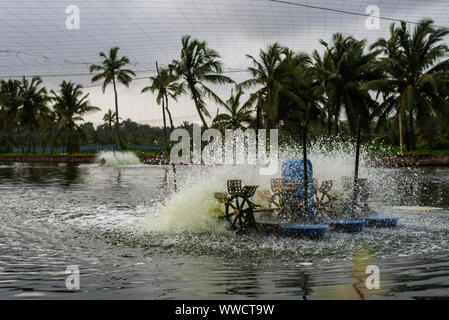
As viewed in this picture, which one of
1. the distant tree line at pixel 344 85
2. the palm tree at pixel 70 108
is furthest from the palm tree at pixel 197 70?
the palm tree at pixel 70 108

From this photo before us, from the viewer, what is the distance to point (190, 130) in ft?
268

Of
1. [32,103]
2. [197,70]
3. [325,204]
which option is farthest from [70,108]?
[325,204]

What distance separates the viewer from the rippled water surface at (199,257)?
6.36m

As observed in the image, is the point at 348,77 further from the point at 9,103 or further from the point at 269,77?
the point at 9,103

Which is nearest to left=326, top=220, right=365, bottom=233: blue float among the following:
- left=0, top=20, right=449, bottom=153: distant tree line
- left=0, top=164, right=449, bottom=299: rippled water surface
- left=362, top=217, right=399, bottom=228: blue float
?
left=0, top=164, right=449, bottom=299: rippled water surface

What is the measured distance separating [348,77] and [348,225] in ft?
126

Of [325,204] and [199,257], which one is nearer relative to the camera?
[199,257]

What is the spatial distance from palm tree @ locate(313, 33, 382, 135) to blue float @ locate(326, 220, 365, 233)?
3666cm

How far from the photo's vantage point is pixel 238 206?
11.6 m

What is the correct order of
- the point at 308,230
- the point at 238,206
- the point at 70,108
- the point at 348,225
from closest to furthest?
the point at 308,230 → the point at 348,225 → the point at 238,206 → the point at 70,108

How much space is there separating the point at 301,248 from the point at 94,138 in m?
104

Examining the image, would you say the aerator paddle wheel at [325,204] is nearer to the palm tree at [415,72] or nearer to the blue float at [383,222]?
the blue float at [383,222]

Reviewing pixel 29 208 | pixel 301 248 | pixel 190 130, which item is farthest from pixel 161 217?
pixel 190 130
